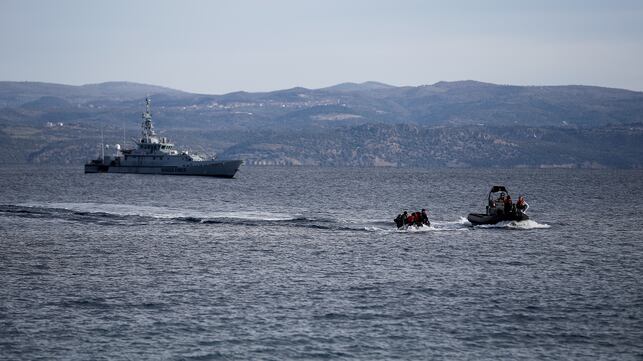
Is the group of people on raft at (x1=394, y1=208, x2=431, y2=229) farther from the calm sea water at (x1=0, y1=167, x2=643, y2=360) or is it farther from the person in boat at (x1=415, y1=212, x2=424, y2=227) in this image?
the calm sea water at (x1=0, y1=167, x2=643, y2=360)

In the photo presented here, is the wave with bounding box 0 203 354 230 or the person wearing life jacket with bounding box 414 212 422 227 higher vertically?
the person wearing life jacket with bounding box 414 212 422 227

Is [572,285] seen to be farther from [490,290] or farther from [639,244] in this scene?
[639,244]

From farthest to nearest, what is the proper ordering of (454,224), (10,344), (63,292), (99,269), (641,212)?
(641,212), (454,224), (99,269), (63,292), (10,344)

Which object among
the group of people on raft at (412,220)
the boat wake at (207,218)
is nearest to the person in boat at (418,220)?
the group of people on raft at (412,220)

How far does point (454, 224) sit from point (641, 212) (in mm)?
36229

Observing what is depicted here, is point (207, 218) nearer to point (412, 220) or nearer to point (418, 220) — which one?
point (412, 220)

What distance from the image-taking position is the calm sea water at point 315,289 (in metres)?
42.7

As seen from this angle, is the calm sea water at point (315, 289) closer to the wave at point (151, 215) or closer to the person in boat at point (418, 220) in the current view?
the wave at point (151, 215)

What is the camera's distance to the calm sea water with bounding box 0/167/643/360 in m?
42.7

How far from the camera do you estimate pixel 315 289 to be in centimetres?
5591

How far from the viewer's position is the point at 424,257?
228 feet

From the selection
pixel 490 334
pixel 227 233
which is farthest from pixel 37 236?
pixel 490 334

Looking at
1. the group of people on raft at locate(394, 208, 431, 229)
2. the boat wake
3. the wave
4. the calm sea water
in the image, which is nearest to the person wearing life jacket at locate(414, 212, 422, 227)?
the group of people on raft at locate(394, 208, 431, 229)

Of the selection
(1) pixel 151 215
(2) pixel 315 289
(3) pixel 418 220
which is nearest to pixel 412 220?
(3) pixel 418 220
